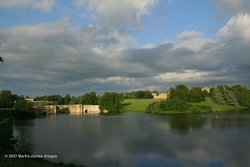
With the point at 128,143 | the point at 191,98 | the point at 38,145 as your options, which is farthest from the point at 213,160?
the point at 191,98

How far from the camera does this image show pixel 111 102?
144m

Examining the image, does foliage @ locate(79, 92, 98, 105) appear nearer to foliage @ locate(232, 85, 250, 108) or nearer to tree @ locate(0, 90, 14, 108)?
tree @ locate(0, 90, 14, 108)

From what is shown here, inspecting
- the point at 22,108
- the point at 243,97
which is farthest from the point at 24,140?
the point at 243,97

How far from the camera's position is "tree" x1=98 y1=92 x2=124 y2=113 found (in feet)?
470

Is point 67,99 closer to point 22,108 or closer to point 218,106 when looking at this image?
point 22,108

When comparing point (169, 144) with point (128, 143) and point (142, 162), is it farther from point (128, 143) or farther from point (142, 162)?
point (142, 162)

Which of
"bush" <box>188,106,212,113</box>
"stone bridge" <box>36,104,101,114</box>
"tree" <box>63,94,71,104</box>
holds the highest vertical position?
"tree" <box>63,94,71,104</box>

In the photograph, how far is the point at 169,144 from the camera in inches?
1646

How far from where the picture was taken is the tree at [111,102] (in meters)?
143

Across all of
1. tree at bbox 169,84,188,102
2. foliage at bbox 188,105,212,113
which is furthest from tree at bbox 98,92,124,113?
foliage at bbox 188,105,212,113

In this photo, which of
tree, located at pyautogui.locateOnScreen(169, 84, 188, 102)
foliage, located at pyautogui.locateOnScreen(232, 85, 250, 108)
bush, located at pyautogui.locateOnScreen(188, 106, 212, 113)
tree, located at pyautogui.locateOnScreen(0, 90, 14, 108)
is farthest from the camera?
foliage, located at pyautogui.locateOnScreen(232, 85, 250, 108)

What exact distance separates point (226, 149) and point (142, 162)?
1145 cm

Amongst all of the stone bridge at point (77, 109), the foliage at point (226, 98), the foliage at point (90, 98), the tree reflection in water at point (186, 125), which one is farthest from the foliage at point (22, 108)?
the foliage at point (226, 98)

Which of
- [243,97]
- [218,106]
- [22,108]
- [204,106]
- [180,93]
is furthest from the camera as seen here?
[243,97]
